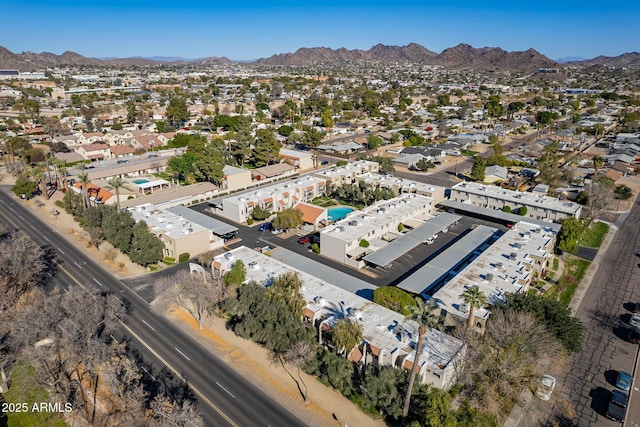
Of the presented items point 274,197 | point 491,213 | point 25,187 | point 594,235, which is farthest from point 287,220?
point 25,187

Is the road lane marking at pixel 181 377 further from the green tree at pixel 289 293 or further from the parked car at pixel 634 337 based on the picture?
the parked car at pixel 634 337

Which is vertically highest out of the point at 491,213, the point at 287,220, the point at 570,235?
the point at 570,235

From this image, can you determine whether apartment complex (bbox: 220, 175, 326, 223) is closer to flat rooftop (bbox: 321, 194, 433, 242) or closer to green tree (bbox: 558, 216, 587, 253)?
flat rooftop (bbox: 321, 194, 433, 242)

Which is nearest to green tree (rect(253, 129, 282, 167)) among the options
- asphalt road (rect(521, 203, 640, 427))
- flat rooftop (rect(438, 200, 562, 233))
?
flat rooftop (rect(438, 200, 562, 233))

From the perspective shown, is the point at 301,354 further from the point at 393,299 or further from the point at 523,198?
the point at 523,198

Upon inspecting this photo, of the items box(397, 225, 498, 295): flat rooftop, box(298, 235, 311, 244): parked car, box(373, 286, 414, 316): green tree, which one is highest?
box(373, 286, 414, 316): green tree
